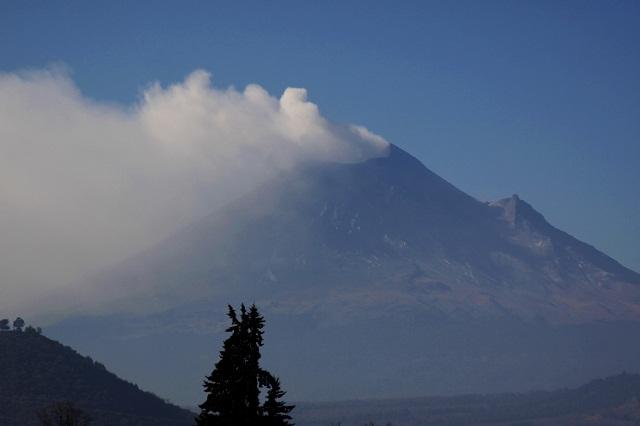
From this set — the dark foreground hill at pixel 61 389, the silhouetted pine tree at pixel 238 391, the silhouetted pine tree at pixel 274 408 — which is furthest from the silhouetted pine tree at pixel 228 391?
the dark foreground hill at pixel 61 389

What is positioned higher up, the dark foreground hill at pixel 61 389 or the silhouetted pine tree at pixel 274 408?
the dark foreground hill at pixel 61 389

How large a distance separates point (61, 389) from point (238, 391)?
115m

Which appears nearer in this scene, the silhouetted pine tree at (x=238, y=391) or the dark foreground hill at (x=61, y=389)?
the silhouetted pine tree at (x=238, y=391)

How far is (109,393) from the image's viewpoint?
147 meters

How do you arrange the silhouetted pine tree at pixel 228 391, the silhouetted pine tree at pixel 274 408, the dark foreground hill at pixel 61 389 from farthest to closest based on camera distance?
the dark foreground hill at pixel 61 389, the silhouetted pine tree at pixel 274 408, the silhouetted pine tree at pixel 228 391

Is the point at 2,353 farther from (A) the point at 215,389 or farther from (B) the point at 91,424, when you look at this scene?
(A) the point at 215,389

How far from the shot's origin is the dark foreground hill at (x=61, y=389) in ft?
431

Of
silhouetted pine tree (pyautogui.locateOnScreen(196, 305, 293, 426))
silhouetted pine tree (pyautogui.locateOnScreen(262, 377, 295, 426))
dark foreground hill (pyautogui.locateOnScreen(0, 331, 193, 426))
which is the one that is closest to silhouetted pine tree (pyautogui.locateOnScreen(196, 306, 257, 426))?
silhouetted pine tree (pyautogui.locateOnScreen(196, 305, 293, 426))

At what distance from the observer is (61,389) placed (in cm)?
14138

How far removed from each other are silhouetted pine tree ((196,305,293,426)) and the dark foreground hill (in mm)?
95380

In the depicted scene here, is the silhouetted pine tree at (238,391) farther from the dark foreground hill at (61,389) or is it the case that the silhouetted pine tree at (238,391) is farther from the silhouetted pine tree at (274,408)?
the dark foreground hill at (61,389)

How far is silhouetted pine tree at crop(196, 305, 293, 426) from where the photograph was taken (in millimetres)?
32156

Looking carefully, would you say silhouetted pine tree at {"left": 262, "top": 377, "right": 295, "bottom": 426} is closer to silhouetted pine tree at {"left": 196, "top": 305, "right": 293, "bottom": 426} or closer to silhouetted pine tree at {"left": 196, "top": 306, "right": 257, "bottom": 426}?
silhouetted pine tree at {"left": 196, "top": 305, "right": 293, "bottom": 426}

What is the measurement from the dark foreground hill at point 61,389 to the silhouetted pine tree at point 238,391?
9538 centimetres
